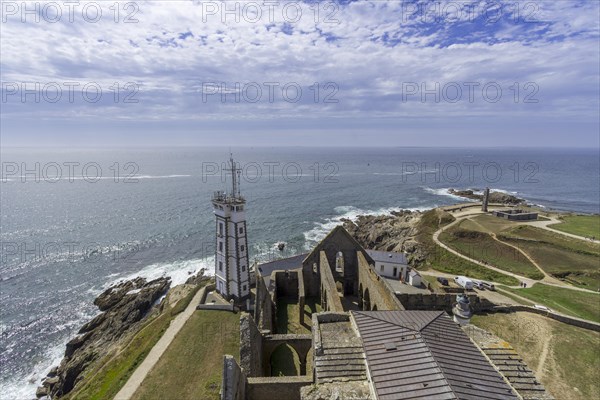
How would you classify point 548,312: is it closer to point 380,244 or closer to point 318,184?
point 380,244

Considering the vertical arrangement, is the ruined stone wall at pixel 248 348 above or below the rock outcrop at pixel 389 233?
above

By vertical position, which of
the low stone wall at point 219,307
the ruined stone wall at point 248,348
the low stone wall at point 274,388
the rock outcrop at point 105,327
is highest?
the ruined stone wall at point 248,348

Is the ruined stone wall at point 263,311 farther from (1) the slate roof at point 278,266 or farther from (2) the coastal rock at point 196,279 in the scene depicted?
(2) the coastal rock at point 196,279

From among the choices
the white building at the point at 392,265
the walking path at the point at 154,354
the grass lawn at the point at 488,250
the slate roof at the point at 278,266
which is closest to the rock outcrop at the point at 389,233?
the grass lawn at the point at 488,250

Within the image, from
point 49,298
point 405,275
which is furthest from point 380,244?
point 49,298

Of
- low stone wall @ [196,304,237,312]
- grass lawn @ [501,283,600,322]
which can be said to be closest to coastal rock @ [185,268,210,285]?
low stone wall @ [196,304,237,312]

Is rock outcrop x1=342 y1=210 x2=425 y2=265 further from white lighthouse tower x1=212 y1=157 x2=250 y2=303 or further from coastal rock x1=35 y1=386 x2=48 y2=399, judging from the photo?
coastal rock x1=35 y1=386 x2=48 y2=399
